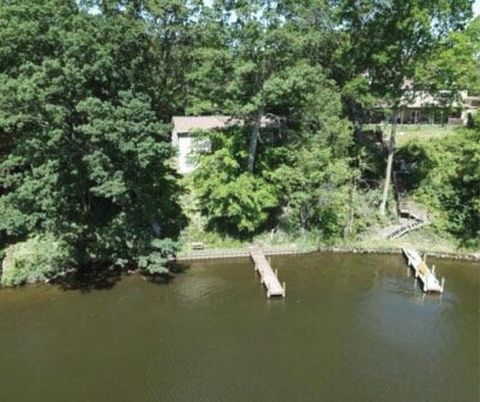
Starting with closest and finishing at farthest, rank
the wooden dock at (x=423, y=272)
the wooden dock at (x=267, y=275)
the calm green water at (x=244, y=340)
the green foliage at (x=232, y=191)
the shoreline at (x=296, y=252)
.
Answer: the calm green water at (x=244, y=340) → the wooden dock at (x=267, y=275) → the wooden dock at (x=423, y=272) → the green foliage at (x=232, y=191) → the shoreline at (x=296, y=252)

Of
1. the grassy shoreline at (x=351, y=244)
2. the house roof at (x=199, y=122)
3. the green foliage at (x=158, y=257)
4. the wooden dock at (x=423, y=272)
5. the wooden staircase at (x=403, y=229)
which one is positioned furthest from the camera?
the house roof at (x=199, y=122)

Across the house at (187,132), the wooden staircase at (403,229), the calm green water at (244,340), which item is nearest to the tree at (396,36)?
the wooden staircase at (403,229)

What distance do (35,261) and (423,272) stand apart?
18778 mm

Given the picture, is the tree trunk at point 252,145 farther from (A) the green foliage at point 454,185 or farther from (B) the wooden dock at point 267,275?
(A) the green foliage at point 454,185

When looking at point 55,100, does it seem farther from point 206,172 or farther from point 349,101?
point 349,101

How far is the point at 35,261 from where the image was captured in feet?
82.5

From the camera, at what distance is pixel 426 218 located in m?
31.2

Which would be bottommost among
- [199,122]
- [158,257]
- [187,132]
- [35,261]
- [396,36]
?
[35,261]

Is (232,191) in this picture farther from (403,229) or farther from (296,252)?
(403,229)

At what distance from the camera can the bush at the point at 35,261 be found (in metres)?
24.7

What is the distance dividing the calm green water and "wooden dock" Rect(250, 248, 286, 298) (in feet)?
1.51

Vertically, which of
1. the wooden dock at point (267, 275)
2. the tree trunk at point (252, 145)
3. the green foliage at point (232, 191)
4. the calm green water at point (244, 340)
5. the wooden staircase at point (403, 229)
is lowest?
the calm green water at point (244, 340)

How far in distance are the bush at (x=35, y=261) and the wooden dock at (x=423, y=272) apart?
17.2 metres

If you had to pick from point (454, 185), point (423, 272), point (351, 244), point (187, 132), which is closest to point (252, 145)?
point (187, 132)
